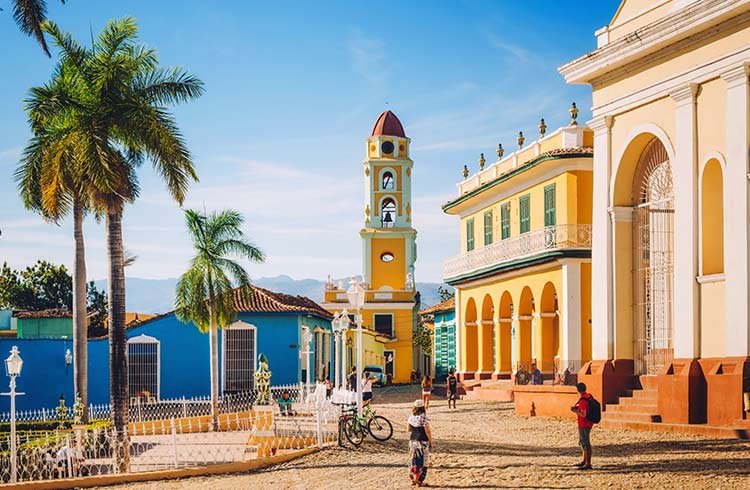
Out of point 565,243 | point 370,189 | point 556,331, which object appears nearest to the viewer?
point 565,243

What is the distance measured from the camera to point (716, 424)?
1942cm

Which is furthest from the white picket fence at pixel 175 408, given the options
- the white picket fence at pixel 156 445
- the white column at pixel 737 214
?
the white column at pixel 737 214

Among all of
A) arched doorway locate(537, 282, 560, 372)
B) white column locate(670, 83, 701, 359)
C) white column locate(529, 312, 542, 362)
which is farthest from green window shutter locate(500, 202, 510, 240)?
white column locate(670, 83, 701, 359)

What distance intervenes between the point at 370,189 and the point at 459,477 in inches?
1812

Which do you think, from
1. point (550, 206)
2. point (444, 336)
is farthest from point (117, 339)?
point (444, 336)

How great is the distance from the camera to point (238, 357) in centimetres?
4094

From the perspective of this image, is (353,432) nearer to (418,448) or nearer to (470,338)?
(418,448)

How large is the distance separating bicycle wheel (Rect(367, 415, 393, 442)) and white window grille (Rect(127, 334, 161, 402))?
2019 cm

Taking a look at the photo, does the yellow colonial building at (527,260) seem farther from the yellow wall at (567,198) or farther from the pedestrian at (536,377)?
the pedestrian at (536,377)

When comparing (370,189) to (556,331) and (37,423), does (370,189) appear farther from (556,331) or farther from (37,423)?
(37,423)

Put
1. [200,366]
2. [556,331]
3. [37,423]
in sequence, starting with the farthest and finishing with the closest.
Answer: [200,366]
[556,331]
[37,423]

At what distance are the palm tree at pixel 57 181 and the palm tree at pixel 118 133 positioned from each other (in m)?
0.23

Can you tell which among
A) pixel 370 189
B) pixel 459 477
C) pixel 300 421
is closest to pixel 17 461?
pixel 300 421

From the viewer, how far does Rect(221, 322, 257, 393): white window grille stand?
4028cm
